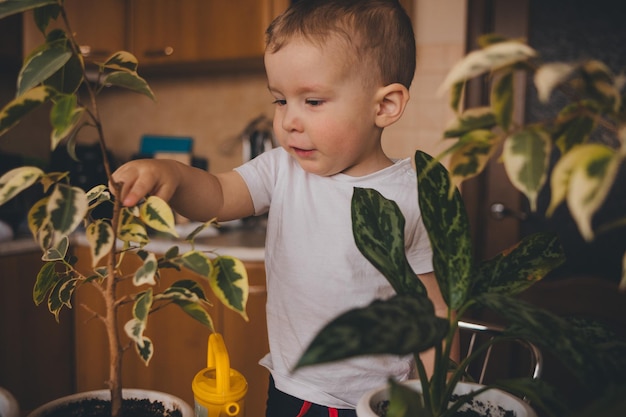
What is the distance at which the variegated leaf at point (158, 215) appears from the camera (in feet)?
1.79

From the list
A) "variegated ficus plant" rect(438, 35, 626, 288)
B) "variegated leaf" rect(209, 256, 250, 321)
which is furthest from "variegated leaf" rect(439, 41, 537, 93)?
"variegated leaf" rect(209, 256, 250, 321)

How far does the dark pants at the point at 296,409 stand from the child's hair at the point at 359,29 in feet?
1.73

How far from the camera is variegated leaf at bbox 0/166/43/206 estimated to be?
0.49 m

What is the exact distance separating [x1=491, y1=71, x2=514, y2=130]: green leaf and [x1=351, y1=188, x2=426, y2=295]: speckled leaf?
0.20 metres

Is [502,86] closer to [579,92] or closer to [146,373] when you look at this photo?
[579,92]

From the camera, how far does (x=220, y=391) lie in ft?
2.07

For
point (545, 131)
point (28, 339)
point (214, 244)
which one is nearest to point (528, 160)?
point (545, 131)

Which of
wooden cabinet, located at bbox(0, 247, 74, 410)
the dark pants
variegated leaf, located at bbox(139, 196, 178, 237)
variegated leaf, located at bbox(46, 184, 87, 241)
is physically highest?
variegated leaf, located at bbox(46, 184, 87, 241)

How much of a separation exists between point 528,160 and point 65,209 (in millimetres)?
363

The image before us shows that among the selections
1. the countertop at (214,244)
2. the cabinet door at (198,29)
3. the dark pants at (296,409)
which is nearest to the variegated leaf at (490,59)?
the dark pants at (296,409)

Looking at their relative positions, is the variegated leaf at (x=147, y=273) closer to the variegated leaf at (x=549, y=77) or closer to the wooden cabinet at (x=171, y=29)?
the variegated leaf at (x=549, y=77)

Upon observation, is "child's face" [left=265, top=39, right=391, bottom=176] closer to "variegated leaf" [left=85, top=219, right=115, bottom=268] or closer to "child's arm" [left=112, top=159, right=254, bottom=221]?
"child's arm" [left=112, top=159, right=254, bottom=221]

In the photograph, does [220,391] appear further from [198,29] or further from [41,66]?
[198,29]

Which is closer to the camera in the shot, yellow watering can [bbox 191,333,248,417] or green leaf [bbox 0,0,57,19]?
green leaf [bbox 0,0,57,19]
